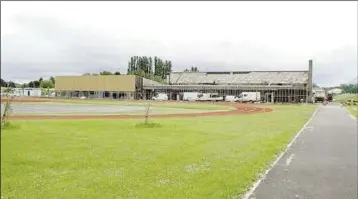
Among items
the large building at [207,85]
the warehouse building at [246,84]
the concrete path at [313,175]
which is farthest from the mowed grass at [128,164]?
the warehouse building at [246,84]

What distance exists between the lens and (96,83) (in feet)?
300

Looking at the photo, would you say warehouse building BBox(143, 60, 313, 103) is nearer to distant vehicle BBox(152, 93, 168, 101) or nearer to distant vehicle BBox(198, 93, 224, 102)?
distant vehicle BBox(152, 93, 168, 101)

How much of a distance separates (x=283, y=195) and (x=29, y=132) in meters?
13.4

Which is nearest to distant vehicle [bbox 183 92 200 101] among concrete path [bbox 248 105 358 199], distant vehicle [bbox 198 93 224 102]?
distant vehicle [bbox 198 93 224 102]

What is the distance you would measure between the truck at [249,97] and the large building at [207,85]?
A: 4265 millimetres

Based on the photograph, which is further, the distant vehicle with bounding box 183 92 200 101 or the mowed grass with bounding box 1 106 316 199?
the distant vehicle with bounding box 183 92 200 101

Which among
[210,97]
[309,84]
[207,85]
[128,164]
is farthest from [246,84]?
[128,164]

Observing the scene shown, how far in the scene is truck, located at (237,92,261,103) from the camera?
100688 millimetres

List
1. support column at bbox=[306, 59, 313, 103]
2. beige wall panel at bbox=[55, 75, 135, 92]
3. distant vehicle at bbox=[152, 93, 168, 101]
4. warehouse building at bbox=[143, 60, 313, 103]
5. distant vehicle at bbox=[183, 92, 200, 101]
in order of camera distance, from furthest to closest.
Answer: support column at bbox=[306, 59, 313, 103]
distant vehicle at bbox=[152, 93, 168, 101]
distant vehicle at bbox=[183, 92, 200, 101]
warehouse building at bbox=[143, 60, 313, 103]
beige wall panel at bbox=[55, 75, 135, 92]

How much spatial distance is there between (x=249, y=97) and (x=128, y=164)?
299 feet

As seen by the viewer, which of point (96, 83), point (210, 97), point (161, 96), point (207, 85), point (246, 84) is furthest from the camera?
point (246, 84)

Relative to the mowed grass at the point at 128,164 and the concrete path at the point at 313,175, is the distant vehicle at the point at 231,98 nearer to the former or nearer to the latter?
the mowed grass at the point at 128,164

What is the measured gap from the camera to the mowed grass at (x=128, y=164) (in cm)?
892

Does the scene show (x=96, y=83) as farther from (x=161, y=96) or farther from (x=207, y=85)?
(x=207, y=85)
